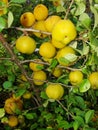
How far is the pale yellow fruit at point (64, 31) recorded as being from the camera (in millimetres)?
1106

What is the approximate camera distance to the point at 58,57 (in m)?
1.26

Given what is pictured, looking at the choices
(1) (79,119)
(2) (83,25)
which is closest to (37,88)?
(1) (79,119)

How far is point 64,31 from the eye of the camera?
1.11m

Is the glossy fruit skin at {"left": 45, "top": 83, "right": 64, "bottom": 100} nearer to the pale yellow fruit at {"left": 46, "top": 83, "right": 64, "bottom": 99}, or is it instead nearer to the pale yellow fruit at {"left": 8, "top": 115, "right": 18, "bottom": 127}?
the pale yellow fruit at {"left": 46, "top": 83, "right": 64, "bottom": 99}

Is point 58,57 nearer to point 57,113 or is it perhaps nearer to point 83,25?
point 83,25

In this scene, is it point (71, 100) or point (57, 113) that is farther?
point (57, 113)

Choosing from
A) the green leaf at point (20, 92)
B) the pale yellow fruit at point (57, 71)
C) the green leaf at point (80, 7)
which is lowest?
the green leaf at point (20, 92)

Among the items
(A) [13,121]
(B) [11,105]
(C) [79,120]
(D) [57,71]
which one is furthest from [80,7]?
(A) [13,121]

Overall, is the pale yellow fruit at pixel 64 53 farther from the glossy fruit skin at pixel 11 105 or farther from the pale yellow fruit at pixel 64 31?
the glossy fruit skin at pixel 11 105

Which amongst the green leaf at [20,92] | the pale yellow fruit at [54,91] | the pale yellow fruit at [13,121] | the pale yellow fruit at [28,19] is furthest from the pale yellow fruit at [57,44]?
the pale yellow fruit at [13,121]

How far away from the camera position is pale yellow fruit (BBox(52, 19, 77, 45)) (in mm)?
1106

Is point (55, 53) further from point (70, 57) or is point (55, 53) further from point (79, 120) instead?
point (79, 120)

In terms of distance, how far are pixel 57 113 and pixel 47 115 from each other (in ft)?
0.38

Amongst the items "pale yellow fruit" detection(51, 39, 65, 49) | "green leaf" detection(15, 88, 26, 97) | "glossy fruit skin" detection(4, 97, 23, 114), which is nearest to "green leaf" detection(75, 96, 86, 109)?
"green leaf" detection(15, 88, 26, 97)
